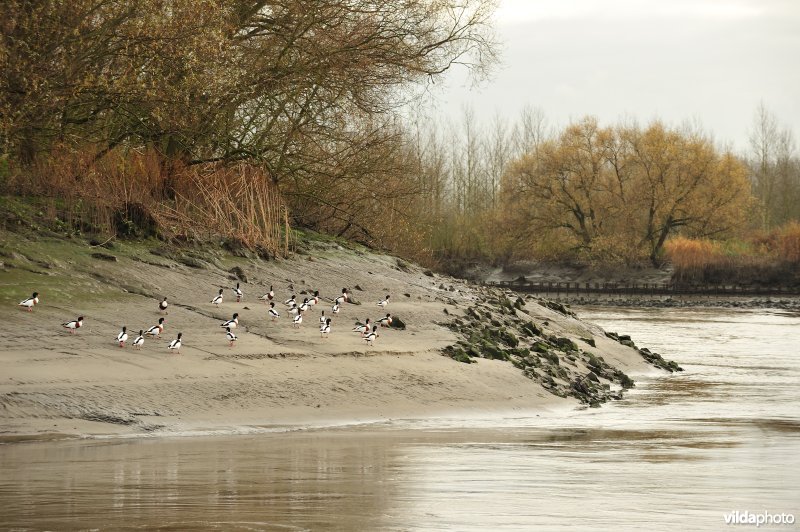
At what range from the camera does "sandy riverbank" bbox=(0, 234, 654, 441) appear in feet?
37.8

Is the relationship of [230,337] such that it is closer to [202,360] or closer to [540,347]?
[202,360]

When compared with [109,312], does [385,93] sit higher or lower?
higher

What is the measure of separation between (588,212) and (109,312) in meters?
65.8

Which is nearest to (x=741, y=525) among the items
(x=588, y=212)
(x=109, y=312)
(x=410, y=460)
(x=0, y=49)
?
(x=410, y=460)

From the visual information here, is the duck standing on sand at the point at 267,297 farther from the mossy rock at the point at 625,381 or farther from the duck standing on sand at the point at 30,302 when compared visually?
the mossy rock at the point at 625,381

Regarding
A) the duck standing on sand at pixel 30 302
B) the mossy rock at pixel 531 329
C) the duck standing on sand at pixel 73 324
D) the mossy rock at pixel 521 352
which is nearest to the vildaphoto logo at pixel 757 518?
the duck standing on sand at pixel 73 324

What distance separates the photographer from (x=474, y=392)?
1513 cm

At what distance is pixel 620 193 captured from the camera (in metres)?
76.6

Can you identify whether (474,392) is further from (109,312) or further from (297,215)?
(297,215)

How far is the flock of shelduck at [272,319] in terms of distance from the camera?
13.5m

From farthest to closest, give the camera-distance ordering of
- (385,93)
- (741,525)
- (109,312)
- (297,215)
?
(297,215) → (385,93) → (109,312) → (741,525)

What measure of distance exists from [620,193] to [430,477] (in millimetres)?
69075

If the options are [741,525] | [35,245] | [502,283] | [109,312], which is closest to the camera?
[741,525]

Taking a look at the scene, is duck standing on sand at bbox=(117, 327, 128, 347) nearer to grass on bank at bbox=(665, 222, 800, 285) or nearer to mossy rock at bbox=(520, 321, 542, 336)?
mossy rock at bbox=(520, 321, 542, 336)
